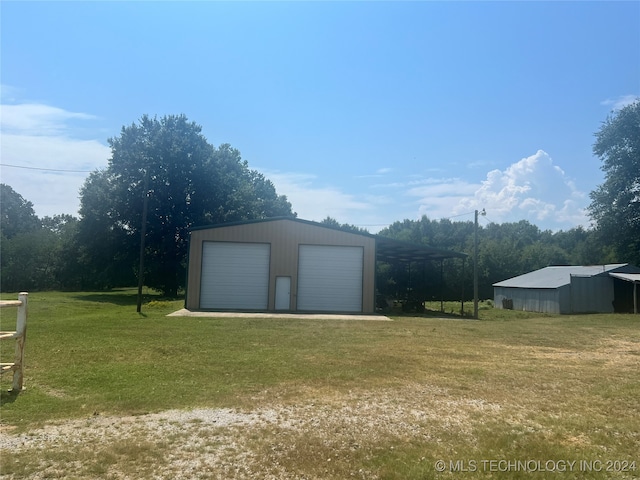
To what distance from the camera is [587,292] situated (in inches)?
1204

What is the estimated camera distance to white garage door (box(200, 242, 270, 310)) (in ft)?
80.3

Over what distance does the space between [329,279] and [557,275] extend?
1863 centimetres

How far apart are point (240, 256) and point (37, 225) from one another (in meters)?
67.3

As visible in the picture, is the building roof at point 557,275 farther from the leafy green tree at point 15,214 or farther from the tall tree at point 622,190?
the leafy green tree at point 15,214

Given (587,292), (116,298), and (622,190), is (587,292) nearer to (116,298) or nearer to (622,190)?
(622,190)

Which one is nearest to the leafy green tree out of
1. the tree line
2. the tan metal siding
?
the tree line

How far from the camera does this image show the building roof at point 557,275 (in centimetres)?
3127

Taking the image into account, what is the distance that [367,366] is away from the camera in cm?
920

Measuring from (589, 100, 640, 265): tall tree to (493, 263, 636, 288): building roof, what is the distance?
27.2 ft

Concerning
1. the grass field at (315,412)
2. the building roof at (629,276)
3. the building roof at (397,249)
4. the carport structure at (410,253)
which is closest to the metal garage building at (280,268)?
the building roof at (397,249)

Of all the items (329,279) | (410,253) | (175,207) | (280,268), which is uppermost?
(175,207)

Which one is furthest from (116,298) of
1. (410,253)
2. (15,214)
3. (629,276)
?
(15,214)

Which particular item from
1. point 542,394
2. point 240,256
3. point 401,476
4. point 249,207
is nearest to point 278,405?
point 401,476

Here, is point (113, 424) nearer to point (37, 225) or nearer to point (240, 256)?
point (240, 256)
